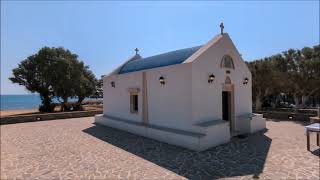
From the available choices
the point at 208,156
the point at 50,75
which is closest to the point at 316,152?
the point at 208,156

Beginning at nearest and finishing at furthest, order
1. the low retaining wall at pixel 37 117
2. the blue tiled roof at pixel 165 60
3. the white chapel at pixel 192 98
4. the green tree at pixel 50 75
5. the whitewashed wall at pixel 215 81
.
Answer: the white chapel at pixel 192 98
the whitewashed wall at pixel 215 81
the blue tiled roof at pixel 165 60
the low retaining wall at pixel 37 117
the green tree at pixel 50 75

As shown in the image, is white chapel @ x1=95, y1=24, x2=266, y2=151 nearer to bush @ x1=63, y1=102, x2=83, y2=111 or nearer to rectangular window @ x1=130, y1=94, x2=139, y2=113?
rectangular window @ x1=130, y1=94, x2=139, y2=113

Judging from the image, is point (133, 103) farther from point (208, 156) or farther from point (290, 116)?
point (290, 116)

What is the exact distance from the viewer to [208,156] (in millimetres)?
8195

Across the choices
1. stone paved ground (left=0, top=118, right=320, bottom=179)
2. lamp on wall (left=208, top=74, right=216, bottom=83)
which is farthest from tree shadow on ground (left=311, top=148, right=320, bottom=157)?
lamp on wall (left=208, top=74, right=216, bottom=83)

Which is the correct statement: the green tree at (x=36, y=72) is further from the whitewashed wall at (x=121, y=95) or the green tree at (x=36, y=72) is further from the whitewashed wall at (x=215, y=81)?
the whitewashed wall at (x=215, y=81)

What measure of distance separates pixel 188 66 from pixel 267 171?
509 cm

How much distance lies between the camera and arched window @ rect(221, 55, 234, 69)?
11525mm

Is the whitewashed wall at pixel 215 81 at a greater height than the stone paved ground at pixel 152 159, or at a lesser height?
greater

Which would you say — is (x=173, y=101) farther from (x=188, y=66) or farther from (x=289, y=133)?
(x=289, y=133)

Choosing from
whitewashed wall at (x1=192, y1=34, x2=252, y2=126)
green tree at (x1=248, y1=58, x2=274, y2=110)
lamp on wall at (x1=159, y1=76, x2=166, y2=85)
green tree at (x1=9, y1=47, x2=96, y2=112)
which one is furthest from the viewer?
green tree at (x1=9, y1=47, x2=96, y2=112)

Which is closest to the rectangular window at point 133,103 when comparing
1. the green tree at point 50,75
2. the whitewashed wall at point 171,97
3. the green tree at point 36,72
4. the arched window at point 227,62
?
the whitewashed wall at point 171,97

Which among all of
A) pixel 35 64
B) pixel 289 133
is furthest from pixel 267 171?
pixel 35 64

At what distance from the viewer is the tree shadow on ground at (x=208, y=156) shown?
22.0ft
